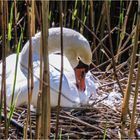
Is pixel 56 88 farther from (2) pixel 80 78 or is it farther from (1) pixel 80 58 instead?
(1) pixel 80 58

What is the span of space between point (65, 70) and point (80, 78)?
121 mm

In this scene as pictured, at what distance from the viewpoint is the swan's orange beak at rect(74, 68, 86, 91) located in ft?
11.2

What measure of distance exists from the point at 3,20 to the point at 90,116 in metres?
1.25

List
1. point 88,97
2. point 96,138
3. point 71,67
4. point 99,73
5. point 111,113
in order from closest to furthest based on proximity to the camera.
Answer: point 96,138
point 111,113
point 88,97
point 71,67
point 99,73

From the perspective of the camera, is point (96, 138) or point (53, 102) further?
point (53, 102)

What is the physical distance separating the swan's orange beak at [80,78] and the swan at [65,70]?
0.02m

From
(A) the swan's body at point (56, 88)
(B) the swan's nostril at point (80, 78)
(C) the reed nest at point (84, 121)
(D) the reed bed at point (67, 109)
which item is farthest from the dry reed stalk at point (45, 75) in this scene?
(B) the swan's nostril at point (80, 78)

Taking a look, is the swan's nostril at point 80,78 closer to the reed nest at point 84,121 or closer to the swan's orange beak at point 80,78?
the swan's orange beak at point 80,78

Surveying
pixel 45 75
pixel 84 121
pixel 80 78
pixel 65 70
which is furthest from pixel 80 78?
pixel 45 75

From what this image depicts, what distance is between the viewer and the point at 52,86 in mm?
3148

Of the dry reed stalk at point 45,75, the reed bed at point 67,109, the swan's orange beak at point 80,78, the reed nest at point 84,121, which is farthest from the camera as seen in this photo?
the swan's orange beak at point 80,78

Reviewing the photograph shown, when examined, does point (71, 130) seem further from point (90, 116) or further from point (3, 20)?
point (3, 20)

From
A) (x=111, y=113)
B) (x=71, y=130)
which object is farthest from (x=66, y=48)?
(x=71, y=130)

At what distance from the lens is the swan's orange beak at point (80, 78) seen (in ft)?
11.2
